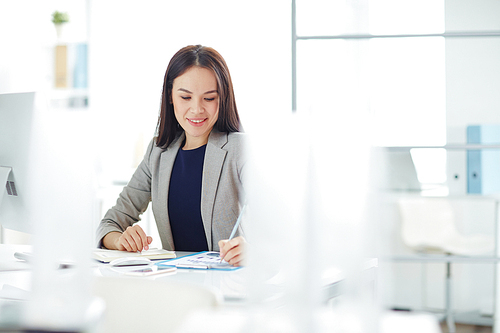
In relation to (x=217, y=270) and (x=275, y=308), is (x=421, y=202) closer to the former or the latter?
(x=217, y=270)

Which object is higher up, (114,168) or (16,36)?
(16,36)

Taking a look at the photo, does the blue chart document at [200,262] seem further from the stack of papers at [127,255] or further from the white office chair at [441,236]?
the white office chair at [441,236]

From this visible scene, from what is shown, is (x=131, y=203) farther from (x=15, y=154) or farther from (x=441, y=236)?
(x=441, y=236)

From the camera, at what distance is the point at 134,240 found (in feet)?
4.72

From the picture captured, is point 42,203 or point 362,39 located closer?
point 42,203

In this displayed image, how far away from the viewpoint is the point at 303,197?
60cm

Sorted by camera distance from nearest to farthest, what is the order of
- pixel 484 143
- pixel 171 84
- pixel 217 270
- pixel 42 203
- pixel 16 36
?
pixel 42 203, pixel 217 270, pixel 171 84, pixel 484 143, pixel 16 36

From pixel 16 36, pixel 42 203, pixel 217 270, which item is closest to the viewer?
pixel 42 203

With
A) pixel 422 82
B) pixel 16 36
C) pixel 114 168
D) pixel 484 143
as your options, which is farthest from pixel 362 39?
pixel 114 168

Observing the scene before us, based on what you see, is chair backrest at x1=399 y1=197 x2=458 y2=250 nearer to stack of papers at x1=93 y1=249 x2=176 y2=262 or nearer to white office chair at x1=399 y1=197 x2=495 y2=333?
white office chair at x1=399 y1=197 x2=495 y2=333

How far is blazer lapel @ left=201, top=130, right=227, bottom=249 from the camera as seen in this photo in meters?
1.68

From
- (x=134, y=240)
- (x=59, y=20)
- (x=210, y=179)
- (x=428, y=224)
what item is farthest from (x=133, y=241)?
(x=59, y=20)

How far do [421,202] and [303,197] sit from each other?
1.81 m

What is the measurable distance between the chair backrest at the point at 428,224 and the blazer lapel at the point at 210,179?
990mm
